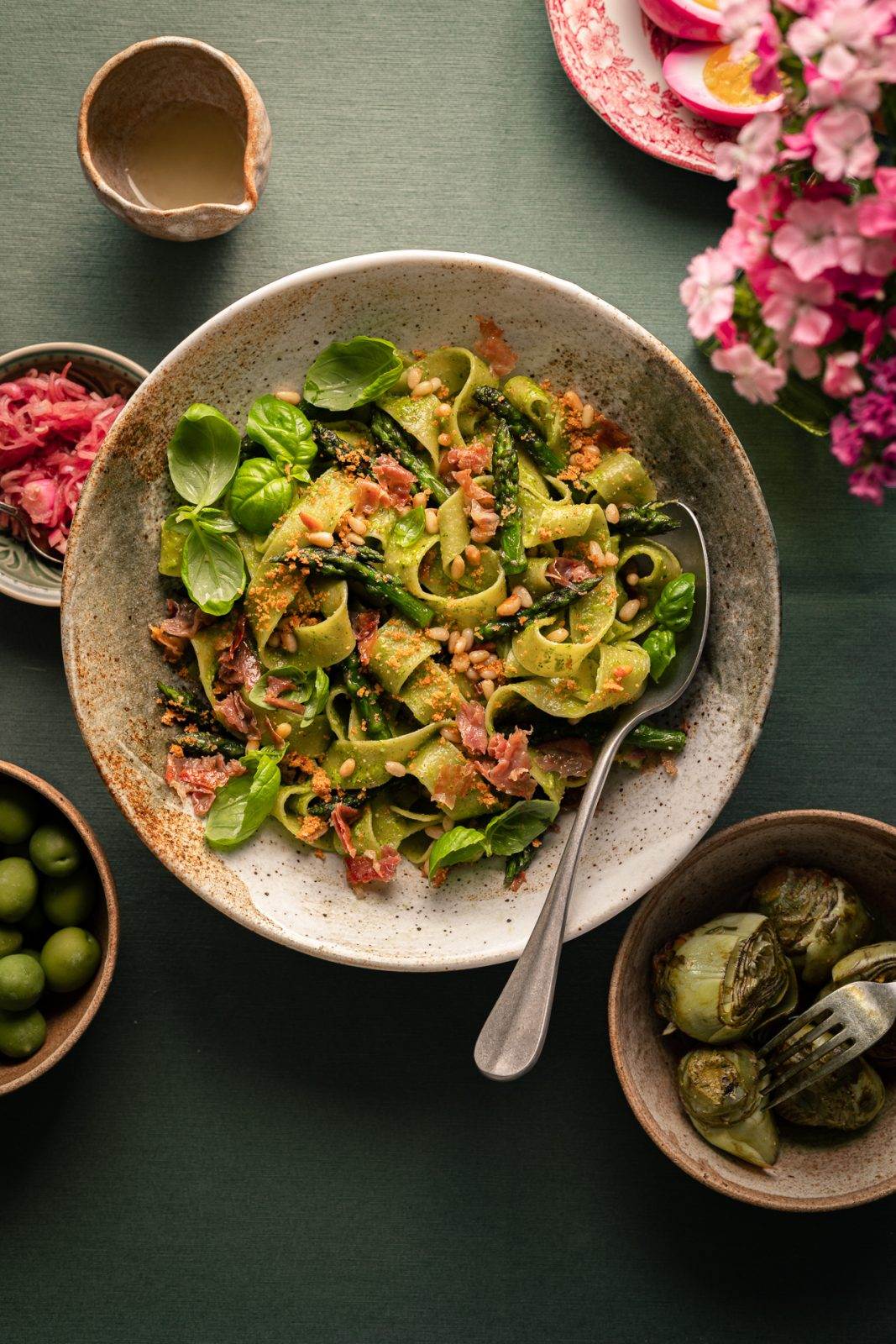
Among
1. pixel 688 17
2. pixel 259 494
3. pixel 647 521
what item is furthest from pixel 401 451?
pixel 688 17

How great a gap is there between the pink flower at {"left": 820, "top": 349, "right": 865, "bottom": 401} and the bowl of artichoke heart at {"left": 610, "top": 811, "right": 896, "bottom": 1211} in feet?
6.17

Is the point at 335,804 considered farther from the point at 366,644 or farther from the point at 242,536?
the point at 242,536

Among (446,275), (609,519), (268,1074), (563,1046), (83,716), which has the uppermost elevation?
(446,275)

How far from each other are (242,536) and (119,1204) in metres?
2.56

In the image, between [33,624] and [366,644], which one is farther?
[33,624]

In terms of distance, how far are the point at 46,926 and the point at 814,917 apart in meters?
2.66

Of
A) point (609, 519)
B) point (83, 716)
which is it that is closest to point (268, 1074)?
point (83, 716)

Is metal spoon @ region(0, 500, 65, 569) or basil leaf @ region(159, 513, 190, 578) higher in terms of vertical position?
basil leaf @ region(159, 513, 190, 578)

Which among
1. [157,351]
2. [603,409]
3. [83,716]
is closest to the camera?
[83,716]

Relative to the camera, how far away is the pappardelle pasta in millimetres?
3379

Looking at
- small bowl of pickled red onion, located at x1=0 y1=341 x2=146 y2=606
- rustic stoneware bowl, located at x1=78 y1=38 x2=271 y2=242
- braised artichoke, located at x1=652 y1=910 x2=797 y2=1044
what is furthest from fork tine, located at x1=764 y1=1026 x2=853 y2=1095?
rustic stoneware bowl, located at x1=78 y1=38 x2=271 y2=242

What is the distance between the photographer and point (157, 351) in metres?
3.98

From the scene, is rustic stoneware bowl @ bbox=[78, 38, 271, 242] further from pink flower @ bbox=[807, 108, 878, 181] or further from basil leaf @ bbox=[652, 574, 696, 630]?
pink flower @ bbox=[807, 108, 878, 181]

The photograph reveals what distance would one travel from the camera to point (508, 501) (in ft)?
11.2
